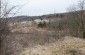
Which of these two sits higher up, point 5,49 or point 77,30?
point 5,49

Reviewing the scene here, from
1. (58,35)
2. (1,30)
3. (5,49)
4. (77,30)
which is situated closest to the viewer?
(1,30)

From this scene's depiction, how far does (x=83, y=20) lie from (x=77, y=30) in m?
1.39

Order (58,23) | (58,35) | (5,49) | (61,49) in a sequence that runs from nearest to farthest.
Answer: (5,49) → (61,49) → (58,35) → (58,23)

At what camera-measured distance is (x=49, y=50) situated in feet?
43.4

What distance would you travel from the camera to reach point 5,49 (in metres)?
7.93

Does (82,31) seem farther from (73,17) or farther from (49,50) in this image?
(49,50)

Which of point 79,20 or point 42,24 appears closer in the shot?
point 79,20

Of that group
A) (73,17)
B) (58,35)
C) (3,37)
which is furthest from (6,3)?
(73,17)

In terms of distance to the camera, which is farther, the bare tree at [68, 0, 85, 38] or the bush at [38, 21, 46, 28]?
the bush at [38, 21, 46, 28]

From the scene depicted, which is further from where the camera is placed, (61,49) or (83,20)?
(83,20)

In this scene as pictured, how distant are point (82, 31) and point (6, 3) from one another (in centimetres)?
1667

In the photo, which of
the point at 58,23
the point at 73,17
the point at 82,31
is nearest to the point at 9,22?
the point at 82,31

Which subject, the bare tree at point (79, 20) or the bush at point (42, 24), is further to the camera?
the bush at point (42, 24)

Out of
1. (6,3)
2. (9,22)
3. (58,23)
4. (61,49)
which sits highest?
(6,3)
